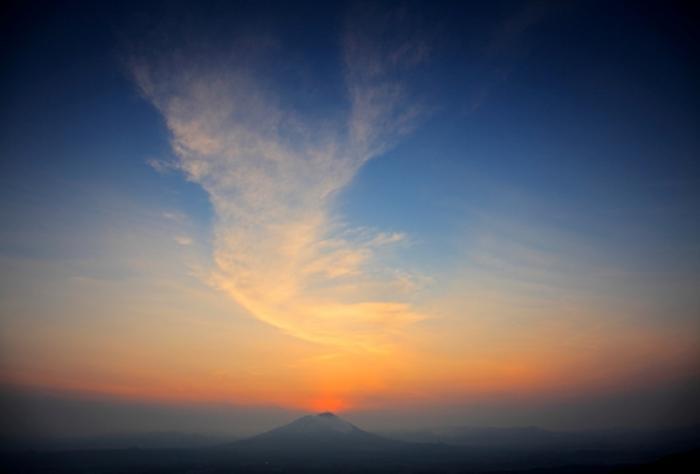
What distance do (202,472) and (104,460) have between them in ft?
223

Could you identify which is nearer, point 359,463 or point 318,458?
point 359,463

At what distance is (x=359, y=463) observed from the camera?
14312cm

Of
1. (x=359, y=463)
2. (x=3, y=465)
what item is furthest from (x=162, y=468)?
(x=359, y=463)

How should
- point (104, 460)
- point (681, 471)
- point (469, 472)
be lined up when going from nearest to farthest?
point (681, 471)
point (469, 472)
point (104, 460)

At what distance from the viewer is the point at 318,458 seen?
15600cm

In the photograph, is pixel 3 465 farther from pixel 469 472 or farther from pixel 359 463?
pixel 469 472

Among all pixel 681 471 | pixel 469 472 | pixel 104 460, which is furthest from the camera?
pixel 104 460

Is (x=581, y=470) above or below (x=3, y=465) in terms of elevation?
above

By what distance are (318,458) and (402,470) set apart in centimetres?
4855

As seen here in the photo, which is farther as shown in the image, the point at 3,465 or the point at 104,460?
the point at 104,460

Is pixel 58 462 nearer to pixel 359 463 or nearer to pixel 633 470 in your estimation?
pixel 359 463

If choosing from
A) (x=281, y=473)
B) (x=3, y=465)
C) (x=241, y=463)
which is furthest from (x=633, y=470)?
(x=3, y=465)

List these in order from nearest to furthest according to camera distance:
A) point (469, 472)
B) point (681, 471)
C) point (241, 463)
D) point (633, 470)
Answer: point (681, 471), point (633, 470), point (469, 472), point (241, 463)

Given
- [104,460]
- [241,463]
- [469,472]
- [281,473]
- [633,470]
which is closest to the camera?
[633,470]
